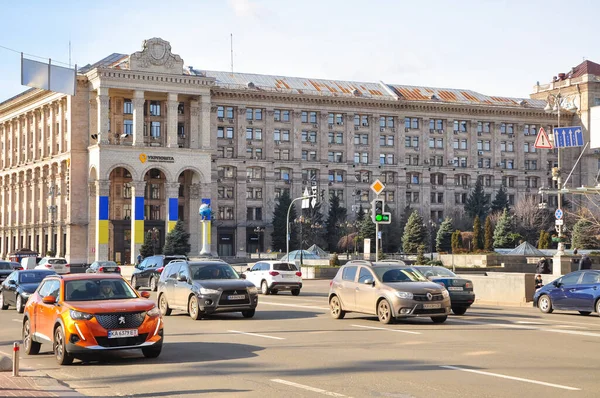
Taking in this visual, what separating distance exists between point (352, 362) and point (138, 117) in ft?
297

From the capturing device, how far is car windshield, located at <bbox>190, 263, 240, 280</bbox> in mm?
24906

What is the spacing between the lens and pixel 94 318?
14.9 meters

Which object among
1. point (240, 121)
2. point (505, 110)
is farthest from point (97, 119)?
point (505, 110)

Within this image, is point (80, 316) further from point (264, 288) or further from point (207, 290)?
point (264, 288)

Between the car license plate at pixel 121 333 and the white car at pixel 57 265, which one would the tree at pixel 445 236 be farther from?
the car license plate at pixel 121 333

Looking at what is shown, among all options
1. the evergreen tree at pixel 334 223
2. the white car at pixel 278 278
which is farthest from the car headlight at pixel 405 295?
the evergreen tree at pixel 334 223

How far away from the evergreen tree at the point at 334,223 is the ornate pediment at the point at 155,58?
26.2m

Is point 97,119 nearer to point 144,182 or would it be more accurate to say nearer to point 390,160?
point 144,182

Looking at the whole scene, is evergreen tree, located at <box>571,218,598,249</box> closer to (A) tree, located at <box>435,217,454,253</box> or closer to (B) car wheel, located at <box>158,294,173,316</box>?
(A) tree, located at <box>435,217,454,253</box>

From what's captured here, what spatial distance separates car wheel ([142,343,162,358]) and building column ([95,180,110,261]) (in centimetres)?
8516

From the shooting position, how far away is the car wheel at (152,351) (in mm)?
15477

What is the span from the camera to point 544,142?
136 ft

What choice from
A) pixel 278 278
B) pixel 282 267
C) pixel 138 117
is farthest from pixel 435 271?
pixel 138 117

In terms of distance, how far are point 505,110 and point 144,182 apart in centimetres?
5429
